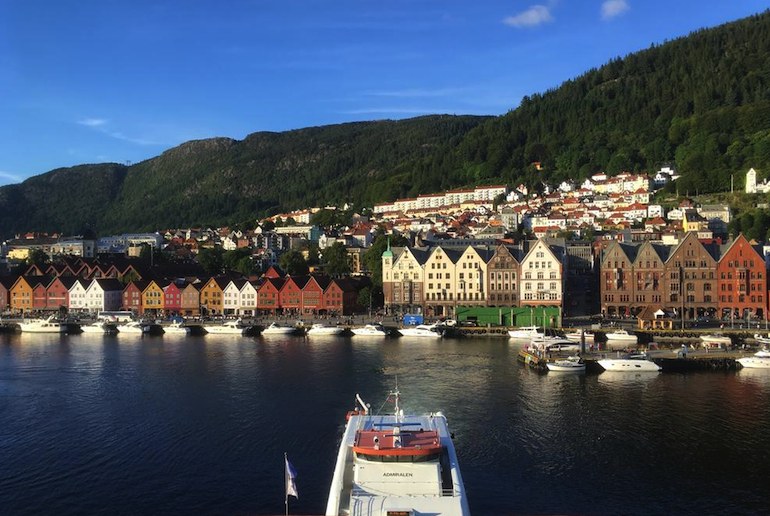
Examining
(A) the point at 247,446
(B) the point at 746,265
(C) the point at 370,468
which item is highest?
(B) the point at 746,265

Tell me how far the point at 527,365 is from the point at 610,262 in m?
27.0

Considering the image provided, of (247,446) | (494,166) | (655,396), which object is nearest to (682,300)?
(655,396)

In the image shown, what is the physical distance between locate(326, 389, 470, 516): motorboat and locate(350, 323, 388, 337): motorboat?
1767 inches

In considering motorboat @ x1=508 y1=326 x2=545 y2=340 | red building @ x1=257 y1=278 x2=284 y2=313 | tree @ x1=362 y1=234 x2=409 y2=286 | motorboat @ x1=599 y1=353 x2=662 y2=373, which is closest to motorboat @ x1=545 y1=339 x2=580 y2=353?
motorboat @ x1=599 y1=353 x2=662 y2=373

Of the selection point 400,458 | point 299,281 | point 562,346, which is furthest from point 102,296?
point 400,458

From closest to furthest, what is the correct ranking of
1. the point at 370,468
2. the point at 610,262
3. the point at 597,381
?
the point at 370,468 < the point at 597,381 < the point at 610,262

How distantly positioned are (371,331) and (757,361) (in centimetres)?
3289

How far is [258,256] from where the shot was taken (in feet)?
428

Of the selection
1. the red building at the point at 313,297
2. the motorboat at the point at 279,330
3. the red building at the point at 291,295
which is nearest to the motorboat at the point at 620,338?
the motorboat at the point at 279,330

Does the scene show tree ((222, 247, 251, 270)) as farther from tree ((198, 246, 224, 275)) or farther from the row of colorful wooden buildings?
the row of colorful wooden buildings

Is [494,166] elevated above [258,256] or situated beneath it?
elevated above

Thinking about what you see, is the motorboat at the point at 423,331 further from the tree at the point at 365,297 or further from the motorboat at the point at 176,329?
the motorboat at the point at 176,329

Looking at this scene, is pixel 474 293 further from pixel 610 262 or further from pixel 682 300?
pixel 682 300

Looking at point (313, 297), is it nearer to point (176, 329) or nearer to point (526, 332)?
point (176, 329)
